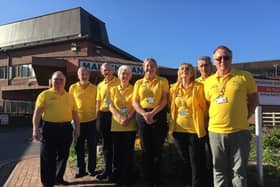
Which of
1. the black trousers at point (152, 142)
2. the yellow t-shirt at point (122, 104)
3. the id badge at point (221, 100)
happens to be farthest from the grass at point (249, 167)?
the id badge at point (221, 100)

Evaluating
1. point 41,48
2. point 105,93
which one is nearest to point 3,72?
point 41,48

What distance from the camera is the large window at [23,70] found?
128 ft

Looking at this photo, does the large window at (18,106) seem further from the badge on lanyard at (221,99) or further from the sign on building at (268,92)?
the badge on lanyard at (221,99)

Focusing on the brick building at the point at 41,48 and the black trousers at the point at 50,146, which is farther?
the brick building at the point at 41,48

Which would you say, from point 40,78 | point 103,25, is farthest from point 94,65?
point 103,25

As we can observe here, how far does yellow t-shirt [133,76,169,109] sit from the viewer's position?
17.8ft

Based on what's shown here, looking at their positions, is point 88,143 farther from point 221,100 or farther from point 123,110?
point 221,100

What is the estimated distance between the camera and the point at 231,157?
4.51 metres

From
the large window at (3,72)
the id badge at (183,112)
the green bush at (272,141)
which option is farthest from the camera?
the large window at (3,72)

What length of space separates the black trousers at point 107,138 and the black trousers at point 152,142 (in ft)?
2.50

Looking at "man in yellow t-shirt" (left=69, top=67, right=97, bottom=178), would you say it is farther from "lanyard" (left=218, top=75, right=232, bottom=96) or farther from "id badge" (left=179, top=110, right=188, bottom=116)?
"lanyard" (left=218, top=75, right=232, bottom=96)

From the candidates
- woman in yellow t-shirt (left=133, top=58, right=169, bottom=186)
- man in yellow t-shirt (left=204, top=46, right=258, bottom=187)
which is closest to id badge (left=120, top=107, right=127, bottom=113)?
woman in yellow t-shirt (left=133, top=58, right=169, bottom=186)

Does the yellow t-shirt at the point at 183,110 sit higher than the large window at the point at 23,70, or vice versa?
the large window at the point at 23,70

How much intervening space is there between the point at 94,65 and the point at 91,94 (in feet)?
28.5
